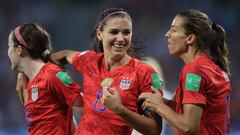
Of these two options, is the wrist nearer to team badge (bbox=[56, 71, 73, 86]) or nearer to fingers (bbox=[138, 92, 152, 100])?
fingers (bbox=[138, 92, 152, 100])

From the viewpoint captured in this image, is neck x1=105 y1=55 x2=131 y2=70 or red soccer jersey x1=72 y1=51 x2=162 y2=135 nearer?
red soccer jersey x1=72 y1=51 x2=162 y2=135

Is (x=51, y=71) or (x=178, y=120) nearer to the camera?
(x=178, y=120)

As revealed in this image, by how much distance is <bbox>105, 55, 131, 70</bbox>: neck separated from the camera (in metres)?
3.73

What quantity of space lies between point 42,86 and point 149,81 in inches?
33.5

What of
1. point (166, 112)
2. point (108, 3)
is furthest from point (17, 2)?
point (166, 112)

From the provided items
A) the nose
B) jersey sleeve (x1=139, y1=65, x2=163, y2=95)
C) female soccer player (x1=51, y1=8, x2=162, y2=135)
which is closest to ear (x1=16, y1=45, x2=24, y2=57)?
female soccer player (x1=51, y1=8, x2=162, y2=135)

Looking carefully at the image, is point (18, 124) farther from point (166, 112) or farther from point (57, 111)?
point (166, 112)

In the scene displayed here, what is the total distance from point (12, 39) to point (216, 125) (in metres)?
1.73

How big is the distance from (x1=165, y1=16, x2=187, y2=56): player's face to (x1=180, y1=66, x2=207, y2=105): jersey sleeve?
8.9 inches

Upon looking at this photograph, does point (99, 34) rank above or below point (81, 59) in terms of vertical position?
above

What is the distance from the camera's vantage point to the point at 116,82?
3643 millimetres

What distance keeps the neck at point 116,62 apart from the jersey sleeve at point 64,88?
13.5 inches

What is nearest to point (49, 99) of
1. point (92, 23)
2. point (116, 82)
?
point (116, 82)

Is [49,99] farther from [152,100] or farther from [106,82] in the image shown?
[152,100]
